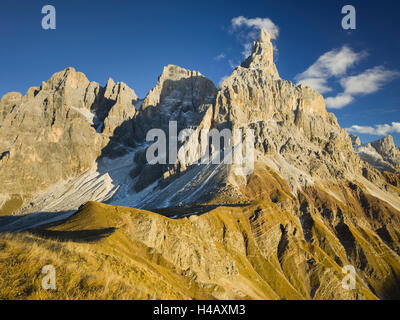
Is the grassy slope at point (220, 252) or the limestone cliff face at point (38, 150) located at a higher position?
the limestone cliff face at point (38, 150)

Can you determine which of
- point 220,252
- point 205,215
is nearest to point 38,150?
point 205,215

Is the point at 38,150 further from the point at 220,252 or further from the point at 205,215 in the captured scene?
the point at 220,252

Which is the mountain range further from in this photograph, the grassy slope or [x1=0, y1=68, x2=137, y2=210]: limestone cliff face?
[x1=0, y1=68, x2=137, y2=210]: limestone cliff face

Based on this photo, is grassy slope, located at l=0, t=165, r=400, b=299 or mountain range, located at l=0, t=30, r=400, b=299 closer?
grassy slope, located at l=0, t=165, r=400, b=299

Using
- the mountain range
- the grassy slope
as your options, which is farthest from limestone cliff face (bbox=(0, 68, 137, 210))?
the grassy slope

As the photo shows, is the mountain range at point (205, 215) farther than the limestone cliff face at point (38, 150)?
No

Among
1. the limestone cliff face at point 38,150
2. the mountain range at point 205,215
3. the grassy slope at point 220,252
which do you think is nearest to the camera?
the grassy slope at point 220,252

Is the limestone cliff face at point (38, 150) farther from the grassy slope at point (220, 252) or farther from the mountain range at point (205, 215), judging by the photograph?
the grassy slope at point (220, 252)

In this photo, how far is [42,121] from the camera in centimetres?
19562

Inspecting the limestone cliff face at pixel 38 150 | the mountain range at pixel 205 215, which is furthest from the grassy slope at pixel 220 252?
the limestone cliff face at pixel 38 150
